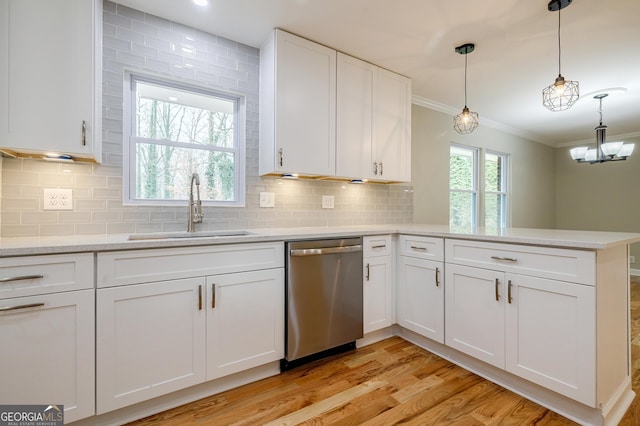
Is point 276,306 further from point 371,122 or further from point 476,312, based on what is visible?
point 371,122

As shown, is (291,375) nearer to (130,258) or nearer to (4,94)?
(130,258)

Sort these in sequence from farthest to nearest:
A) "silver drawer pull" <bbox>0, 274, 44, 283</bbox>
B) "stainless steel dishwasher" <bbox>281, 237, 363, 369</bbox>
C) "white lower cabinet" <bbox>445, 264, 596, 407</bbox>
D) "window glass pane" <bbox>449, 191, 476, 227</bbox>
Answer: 1. "window glass pane" <bbox>449, 191, 476, 227</bbox>
2. "stainless steel dishwasher" <bbox>281, 237, 363, 369</bbox>
3. "white lower cabinet" <bbox>445, 264, 596, 407</bbox>
4. "silver drawer pull" <bbox>0, 274, 44, 283</bbox>

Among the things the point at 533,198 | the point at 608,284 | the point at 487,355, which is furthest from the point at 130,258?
the point at 533,198

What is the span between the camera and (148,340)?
1497 millimetres

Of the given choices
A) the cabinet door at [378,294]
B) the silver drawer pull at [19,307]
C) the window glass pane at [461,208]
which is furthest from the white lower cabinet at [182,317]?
the window glass pane at [461,208]

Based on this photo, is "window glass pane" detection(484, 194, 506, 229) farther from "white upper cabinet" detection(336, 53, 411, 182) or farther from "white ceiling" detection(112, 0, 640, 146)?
"white upper cabinet" detection(336, 53, 411, 182)

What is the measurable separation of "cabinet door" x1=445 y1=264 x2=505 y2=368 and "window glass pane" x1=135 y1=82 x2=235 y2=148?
201 cm

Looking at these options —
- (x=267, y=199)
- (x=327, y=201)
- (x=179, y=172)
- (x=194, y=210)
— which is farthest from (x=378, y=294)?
(x=179, y=172)

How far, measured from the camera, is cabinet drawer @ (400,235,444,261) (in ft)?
7.00

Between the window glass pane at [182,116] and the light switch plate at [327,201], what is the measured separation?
961 millimetres

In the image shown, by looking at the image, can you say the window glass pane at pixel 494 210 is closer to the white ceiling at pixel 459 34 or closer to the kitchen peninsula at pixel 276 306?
the white ceiling at pixel 459 34

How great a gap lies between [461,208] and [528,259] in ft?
8.60

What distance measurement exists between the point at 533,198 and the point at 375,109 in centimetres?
429

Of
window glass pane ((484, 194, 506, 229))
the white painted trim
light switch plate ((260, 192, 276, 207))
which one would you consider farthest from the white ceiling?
window glass pane ((484, 194, 506, 229))
